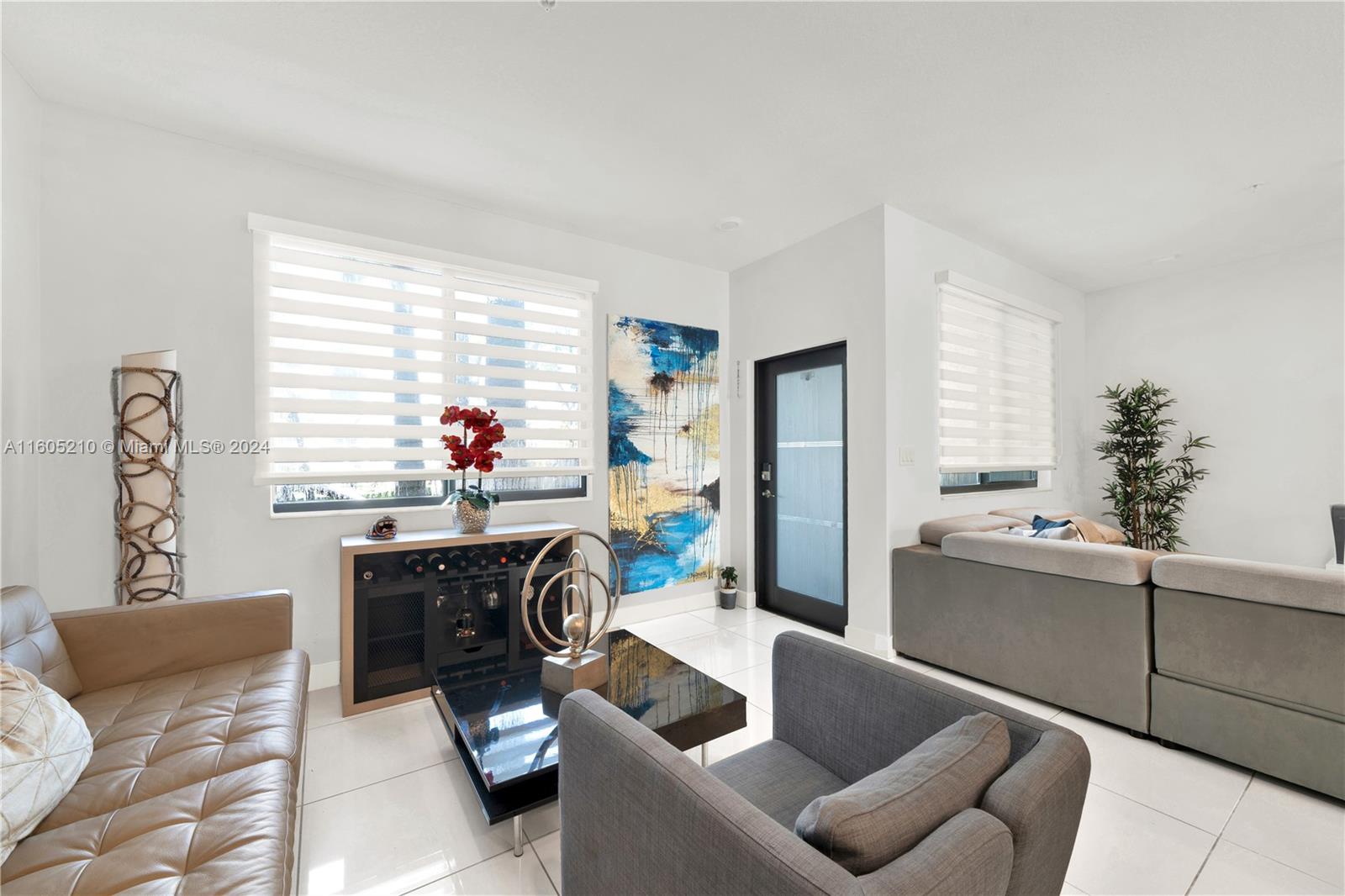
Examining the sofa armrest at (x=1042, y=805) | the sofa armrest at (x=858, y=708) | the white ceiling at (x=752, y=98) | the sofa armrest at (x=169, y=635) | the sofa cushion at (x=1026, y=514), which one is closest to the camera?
the sofa armrest at (x=1042, y=805)

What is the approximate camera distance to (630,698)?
74.2 inches

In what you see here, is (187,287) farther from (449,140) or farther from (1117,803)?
(1117,803)

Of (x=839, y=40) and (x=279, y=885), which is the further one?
(x=839, y=40)

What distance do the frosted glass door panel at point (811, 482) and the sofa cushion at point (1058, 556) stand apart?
2.94 feet

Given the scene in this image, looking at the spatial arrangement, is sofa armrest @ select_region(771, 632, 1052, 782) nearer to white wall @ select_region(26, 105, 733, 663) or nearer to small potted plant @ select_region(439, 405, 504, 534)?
small potted plant @ select_region(439, 405, 504, 534)

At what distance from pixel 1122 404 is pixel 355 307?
5.77 meters

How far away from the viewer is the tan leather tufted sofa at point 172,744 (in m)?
1.06

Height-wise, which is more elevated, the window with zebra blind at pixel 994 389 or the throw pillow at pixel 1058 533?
the window with zebra blind at pixel 994 389

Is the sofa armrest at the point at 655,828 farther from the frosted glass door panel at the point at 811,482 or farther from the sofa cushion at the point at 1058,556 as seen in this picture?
the frosted glass door panel at the point at 811,482

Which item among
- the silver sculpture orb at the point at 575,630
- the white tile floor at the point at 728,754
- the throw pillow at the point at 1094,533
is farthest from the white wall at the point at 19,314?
the throw pillow at the point at 1094,533

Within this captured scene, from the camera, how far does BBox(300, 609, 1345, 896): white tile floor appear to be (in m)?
1.58

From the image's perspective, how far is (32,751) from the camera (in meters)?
1.21

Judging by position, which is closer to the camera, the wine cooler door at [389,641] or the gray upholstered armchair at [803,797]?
the gray upholstered armchair at [803,797]

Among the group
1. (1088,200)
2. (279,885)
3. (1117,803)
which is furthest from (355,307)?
(1088,200)
